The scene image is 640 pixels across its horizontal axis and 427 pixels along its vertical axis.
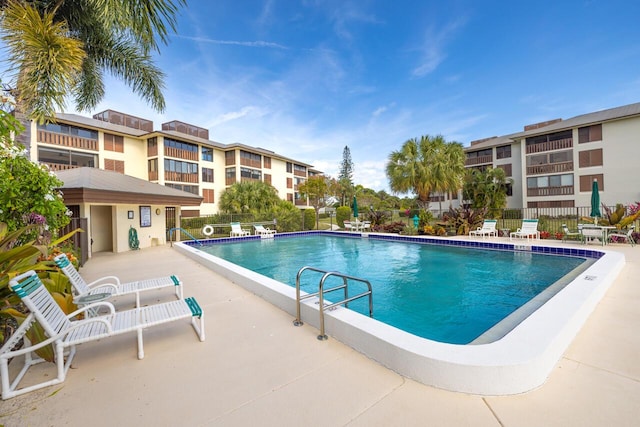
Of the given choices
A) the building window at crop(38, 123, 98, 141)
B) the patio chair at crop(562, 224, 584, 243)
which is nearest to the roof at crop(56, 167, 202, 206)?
the building window at crop(38, 123, 98, 141)

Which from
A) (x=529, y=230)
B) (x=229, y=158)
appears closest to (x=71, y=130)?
(x=229, y=158)

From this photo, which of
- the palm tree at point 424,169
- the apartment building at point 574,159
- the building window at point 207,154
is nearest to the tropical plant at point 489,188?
the apartment building at point 574,159

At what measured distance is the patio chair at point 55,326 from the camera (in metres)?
2.40

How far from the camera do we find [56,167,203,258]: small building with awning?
10.3m

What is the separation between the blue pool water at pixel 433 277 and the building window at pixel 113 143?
1754 cm

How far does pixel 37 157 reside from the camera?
19.6 metres

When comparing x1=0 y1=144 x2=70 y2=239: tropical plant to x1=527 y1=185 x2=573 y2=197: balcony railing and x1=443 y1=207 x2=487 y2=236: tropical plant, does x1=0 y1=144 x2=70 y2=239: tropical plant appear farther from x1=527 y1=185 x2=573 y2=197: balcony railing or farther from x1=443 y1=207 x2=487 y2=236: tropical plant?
x1=527 y1=185 x2=573 y2=197: balcony railing

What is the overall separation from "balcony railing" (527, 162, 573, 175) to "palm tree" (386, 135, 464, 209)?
1164 cm

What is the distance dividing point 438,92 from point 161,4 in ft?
58.3

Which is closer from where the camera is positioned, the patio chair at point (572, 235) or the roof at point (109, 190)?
the roof at point (109, 190)

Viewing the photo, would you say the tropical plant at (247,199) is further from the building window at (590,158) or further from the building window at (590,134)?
the building window at (590,134)

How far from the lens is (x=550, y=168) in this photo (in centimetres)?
2702

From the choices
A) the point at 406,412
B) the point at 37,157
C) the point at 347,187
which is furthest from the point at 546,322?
the point at 347,187

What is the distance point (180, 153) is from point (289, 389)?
27898mm
